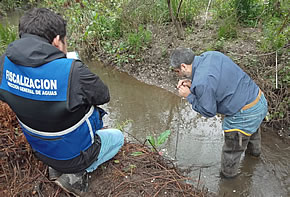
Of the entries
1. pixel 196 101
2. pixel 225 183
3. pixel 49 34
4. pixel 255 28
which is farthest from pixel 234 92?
pixel 255 28

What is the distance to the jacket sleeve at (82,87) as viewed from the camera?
5.38 ft

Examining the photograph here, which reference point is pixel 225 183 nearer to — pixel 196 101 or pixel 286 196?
pixel 286 196

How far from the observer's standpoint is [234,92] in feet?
8.02

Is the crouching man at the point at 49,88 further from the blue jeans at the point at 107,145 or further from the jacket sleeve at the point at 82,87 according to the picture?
the blue jeans at the point at 107,145

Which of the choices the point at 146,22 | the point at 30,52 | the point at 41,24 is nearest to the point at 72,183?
the point at 30,52

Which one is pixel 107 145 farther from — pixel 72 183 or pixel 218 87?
pixel 218 87

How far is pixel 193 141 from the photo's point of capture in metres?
3.85

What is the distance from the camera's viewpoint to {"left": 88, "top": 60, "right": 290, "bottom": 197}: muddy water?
124 inches

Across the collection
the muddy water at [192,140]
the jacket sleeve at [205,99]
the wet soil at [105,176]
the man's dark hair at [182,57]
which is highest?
the man's dark hair at [182,57]

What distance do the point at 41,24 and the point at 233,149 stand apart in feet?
7.75

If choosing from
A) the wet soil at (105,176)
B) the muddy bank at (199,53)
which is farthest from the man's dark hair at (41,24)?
the muddy bank at (199,53)

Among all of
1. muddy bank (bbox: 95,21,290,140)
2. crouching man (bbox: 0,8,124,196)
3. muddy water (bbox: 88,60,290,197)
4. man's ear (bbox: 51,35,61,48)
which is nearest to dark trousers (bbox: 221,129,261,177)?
muddy water (bbox: 88,60,290,197)

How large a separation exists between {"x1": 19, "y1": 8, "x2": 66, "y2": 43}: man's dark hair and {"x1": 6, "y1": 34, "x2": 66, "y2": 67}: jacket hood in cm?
10

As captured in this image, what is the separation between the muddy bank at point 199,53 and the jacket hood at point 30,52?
11.3 ft
